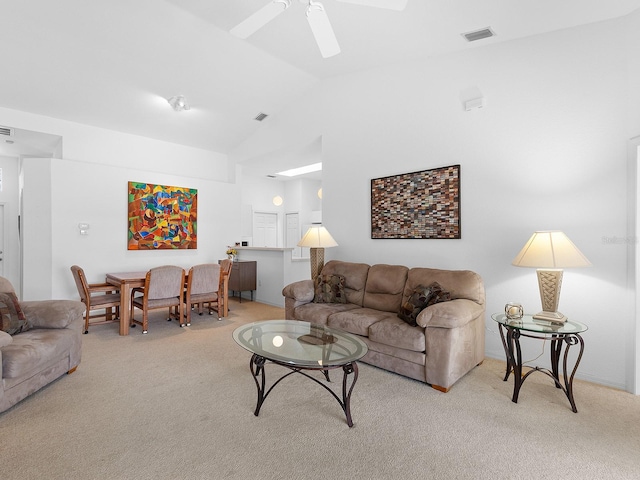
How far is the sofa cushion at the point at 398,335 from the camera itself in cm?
279

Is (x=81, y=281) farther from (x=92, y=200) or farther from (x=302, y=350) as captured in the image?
(x=302, y=350)

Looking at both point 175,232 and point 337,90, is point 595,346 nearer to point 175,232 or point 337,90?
point 337,90

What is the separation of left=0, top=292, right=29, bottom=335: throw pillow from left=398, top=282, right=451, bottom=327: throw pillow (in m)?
3.22

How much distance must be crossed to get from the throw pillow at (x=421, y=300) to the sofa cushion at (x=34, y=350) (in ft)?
9.47

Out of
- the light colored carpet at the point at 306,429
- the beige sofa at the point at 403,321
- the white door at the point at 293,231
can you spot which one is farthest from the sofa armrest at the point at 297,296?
the white door at the point at 293,231

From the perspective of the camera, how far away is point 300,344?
8.31 feet

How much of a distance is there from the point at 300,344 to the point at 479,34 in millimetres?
3323

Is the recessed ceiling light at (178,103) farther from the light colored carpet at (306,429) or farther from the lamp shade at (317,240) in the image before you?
the light colored carpet at (306,429)

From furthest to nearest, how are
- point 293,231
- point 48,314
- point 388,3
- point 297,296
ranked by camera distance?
point 293,231, point 297,296, point 48,314, point 388,3

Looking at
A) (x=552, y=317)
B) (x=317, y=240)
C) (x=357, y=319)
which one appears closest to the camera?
(x=552, y=317)

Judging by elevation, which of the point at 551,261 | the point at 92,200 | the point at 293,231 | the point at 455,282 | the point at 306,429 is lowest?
the point at 306,429

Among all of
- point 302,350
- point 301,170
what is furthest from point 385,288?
point 301,170

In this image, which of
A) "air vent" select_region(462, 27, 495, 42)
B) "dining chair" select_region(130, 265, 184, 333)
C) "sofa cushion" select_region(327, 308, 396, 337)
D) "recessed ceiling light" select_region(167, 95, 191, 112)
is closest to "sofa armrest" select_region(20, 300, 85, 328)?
"dining chair" select_region(130, 265, 184, 333)

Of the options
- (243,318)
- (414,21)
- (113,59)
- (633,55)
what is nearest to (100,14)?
(113,59)
